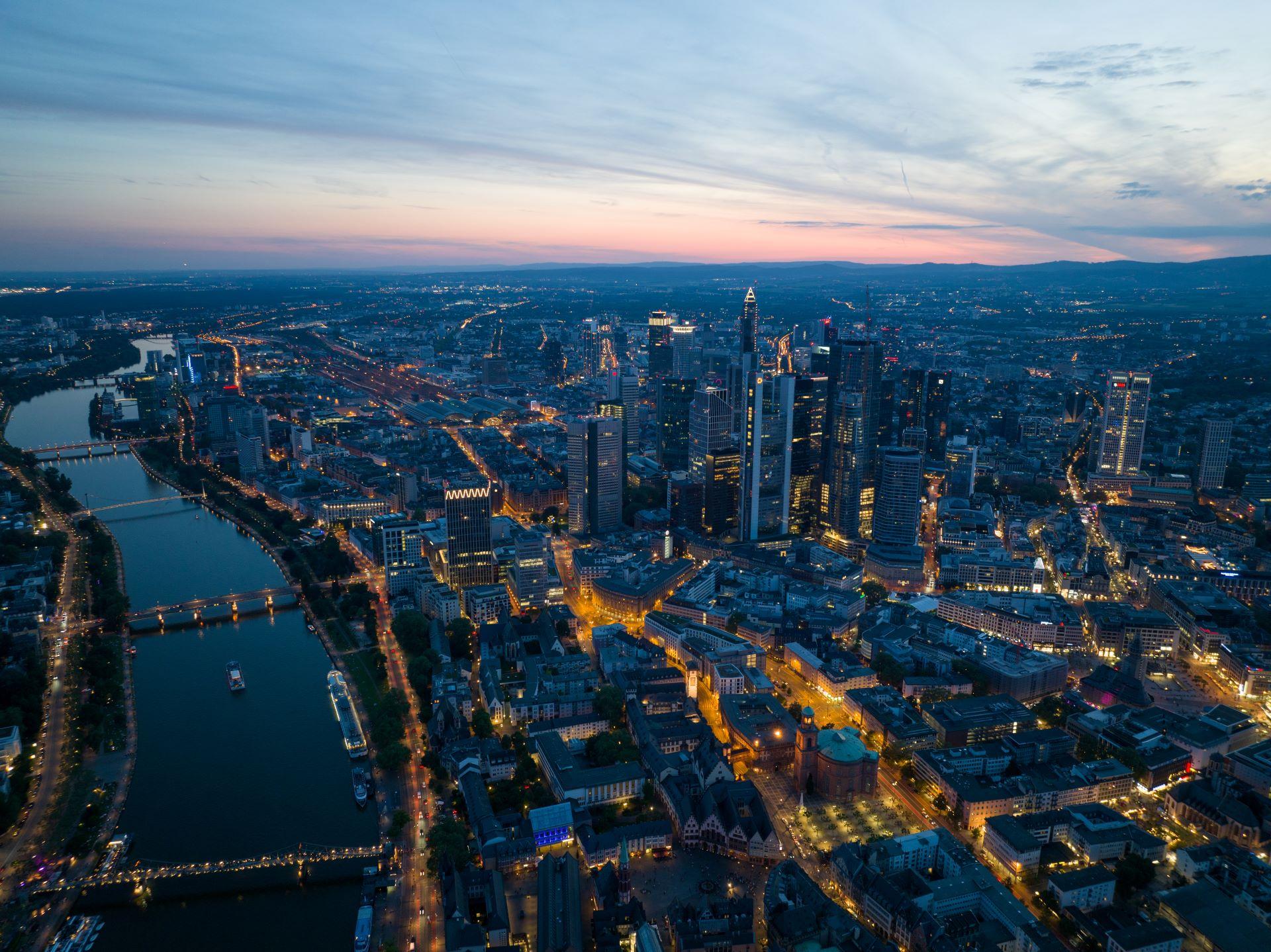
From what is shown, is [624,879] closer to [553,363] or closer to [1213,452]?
[1213,452]

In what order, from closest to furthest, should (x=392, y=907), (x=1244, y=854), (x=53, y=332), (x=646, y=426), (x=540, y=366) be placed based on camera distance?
1. (x=392, y=907)
2. (x=1244, y=854)
3. (x=646, y=426)
4. (x=540, y=366)
5. (x=53, y=332)

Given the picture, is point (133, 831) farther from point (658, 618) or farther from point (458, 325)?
point (458, 325)

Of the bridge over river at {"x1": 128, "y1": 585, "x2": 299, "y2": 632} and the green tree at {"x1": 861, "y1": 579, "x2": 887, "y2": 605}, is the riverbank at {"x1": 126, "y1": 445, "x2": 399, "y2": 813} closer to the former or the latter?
the bridge over river at {"x1": 128, "y1": 585, "x2": 299, "y2": 632}

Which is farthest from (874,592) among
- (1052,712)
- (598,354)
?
(598,354)

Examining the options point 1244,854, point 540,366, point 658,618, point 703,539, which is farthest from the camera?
point 540,366

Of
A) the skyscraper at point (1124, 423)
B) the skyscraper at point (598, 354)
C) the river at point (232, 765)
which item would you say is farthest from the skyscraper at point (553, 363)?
the river at point (232, 765)

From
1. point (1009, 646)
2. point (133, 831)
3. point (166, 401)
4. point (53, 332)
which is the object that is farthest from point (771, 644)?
point (53, 332)
